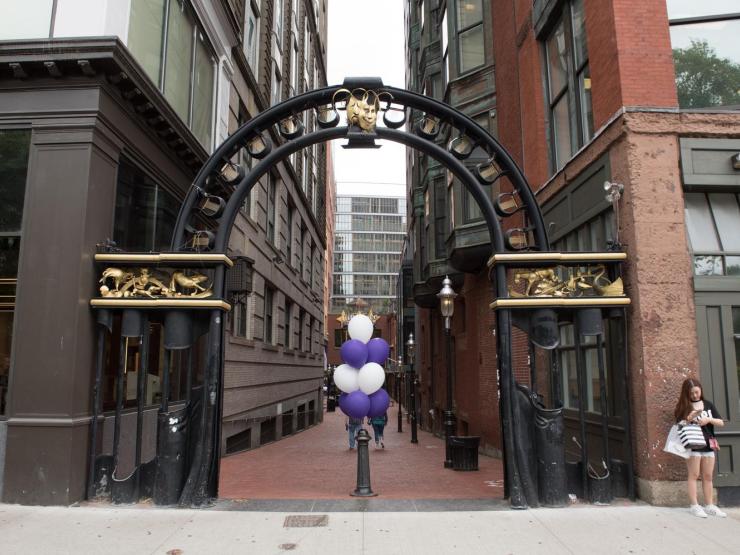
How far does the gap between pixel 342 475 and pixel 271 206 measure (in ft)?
40.5

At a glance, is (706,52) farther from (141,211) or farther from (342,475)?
(342,475)

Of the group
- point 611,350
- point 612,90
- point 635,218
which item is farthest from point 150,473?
point 612,90

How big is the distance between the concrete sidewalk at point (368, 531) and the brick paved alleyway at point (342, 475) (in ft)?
4.59

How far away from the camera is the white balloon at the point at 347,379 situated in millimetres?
11562

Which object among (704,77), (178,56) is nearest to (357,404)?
(178,56)

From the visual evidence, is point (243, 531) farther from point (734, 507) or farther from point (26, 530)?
point (734, 507)

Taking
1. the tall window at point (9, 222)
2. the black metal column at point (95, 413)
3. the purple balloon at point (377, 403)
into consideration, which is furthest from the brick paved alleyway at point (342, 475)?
the tall window at point (9, 222)

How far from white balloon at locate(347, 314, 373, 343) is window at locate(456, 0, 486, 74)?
29.7 feet

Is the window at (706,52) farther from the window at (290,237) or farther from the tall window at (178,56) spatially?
the window at (290,237)

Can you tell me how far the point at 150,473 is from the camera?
25.6 ft

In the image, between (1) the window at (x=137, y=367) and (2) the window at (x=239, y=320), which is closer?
(1) the window at (x=137, y=367)

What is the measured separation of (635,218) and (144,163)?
7519 mm

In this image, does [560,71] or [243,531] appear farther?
[560,71]

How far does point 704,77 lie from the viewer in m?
8.46
